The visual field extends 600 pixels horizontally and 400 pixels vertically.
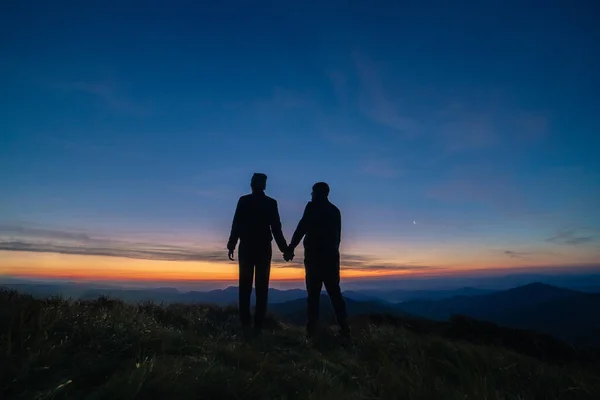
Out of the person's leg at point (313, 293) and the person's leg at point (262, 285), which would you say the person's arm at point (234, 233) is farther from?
the person's leg at point (313, 293)

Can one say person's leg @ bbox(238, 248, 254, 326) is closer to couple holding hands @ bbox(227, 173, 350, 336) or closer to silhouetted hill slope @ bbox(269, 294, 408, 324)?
couple holding hands @ bbox(227, 173, 350, 336)

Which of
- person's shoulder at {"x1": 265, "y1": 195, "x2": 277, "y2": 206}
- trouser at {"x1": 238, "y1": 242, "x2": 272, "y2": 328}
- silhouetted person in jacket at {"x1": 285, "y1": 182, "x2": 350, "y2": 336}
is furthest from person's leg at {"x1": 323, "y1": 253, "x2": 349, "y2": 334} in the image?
person's shoulder at {"x1": 265, "y1": 195, "x2": 277, "y2": 206}

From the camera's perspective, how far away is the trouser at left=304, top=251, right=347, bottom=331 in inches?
281

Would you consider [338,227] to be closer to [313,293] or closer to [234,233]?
[313,293]

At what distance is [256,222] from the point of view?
7.59 m

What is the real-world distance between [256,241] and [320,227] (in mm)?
1273

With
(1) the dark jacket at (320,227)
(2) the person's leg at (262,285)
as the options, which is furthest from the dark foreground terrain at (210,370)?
(1) the dark jacket at (320,227)

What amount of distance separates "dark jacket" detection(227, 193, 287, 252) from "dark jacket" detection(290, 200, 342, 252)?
455 mm

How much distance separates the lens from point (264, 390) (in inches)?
112

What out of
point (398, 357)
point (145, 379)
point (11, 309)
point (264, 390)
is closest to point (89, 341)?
point (11, 309)

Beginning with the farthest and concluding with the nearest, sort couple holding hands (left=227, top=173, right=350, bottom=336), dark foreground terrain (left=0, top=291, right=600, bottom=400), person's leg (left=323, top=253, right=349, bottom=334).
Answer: couple holding hands (left=227, top=173, right=350, bottom=336) < person's leg (left=323, top=253, right=349, bottom=334) < dark foreground terrain (left=0, top=291, right=600, bottom=400)

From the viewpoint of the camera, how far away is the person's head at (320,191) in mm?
7691

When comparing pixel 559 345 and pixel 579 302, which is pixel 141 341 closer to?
pixel 559 345

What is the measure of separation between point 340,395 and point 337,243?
4798 millimetres
